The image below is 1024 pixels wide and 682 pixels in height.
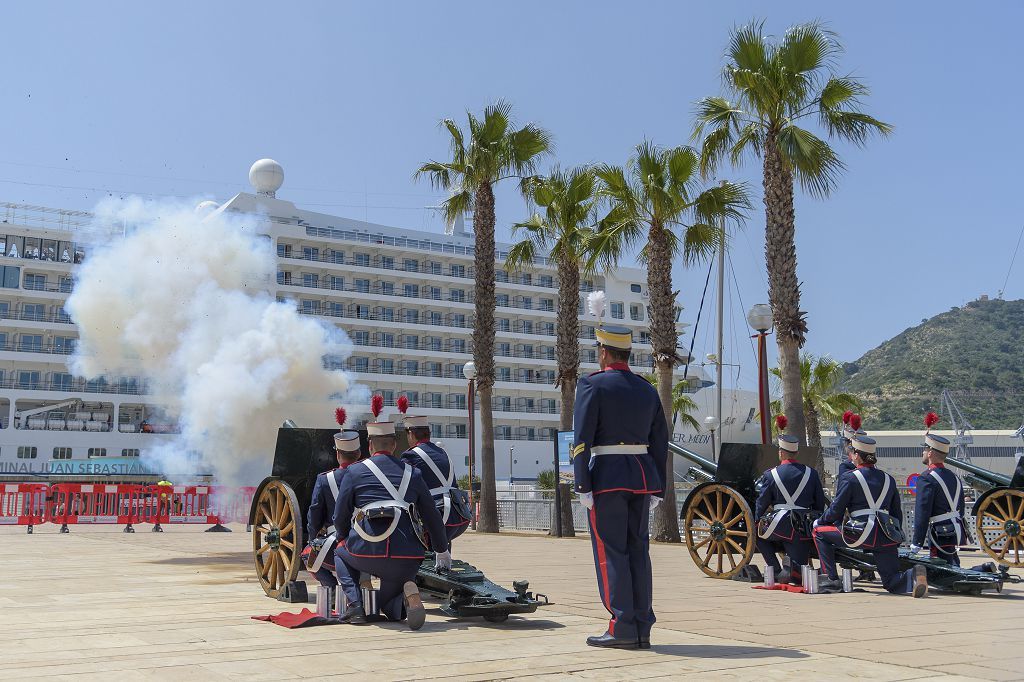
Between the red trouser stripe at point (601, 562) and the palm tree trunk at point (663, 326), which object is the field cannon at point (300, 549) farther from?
the palm tree trunk at point (663, 326)

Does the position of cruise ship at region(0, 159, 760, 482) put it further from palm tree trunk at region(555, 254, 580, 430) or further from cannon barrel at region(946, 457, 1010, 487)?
cannon barrel at region(946, 457, 1010, 487)

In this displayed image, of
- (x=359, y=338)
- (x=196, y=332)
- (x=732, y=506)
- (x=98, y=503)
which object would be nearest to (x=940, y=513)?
(x=732, y=506)

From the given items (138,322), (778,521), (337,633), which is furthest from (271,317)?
(337,633)

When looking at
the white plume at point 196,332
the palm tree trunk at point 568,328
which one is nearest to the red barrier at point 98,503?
the white plume at point 196,332

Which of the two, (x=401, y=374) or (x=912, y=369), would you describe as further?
(x=912, y=369)

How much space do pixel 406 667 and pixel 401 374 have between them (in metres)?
65.1

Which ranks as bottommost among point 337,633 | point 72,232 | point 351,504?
point 337,633

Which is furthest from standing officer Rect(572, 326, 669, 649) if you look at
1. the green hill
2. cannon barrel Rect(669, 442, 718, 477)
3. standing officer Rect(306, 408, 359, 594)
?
the green hill

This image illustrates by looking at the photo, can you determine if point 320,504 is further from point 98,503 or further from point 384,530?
point 98,503

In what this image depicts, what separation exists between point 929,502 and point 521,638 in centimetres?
673

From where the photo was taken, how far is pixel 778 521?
34.3 feet

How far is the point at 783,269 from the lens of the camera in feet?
59.0

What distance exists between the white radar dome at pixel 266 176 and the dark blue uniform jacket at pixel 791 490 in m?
62.5

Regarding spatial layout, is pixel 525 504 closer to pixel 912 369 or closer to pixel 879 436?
pixel 879 436
